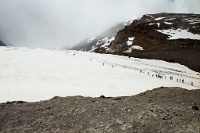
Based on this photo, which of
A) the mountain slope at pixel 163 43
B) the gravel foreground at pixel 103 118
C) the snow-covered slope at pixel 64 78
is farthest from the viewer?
the mountain slope at pixel 163 43

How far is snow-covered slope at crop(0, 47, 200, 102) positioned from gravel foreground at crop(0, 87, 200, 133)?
914 centimetres

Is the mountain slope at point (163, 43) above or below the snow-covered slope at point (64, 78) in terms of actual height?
above

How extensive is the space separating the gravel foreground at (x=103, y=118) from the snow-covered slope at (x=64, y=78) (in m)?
9.14

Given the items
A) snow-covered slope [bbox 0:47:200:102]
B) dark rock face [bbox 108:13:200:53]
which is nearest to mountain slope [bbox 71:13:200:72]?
dark rock face [bbox 108:13:200:53]

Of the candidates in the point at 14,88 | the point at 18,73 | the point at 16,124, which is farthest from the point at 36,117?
the point at 18,73

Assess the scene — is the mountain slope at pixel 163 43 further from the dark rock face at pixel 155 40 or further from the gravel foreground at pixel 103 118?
the gravel foreground at pixel 103 118

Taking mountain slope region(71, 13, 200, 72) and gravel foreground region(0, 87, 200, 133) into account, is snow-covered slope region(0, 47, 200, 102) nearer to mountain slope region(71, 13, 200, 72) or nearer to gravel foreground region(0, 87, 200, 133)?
gravel foreground region(0, 87, 200, 133)

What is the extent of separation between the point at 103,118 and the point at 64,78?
20234mm

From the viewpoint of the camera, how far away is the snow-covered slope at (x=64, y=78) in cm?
2711

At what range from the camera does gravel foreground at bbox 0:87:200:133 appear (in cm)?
1205

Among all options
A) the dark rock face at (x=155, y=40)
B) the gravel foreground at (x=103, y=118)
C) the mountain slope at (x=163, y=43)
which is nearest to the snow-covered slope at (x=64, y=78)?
the gravel foreground at (x=103, y=118)

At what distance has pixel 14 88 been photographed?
27.4 metres

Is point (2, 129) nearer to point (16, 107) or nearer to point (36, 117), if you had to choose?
point (36, 117)

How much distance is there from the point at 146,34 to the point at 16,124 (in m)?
79.2
